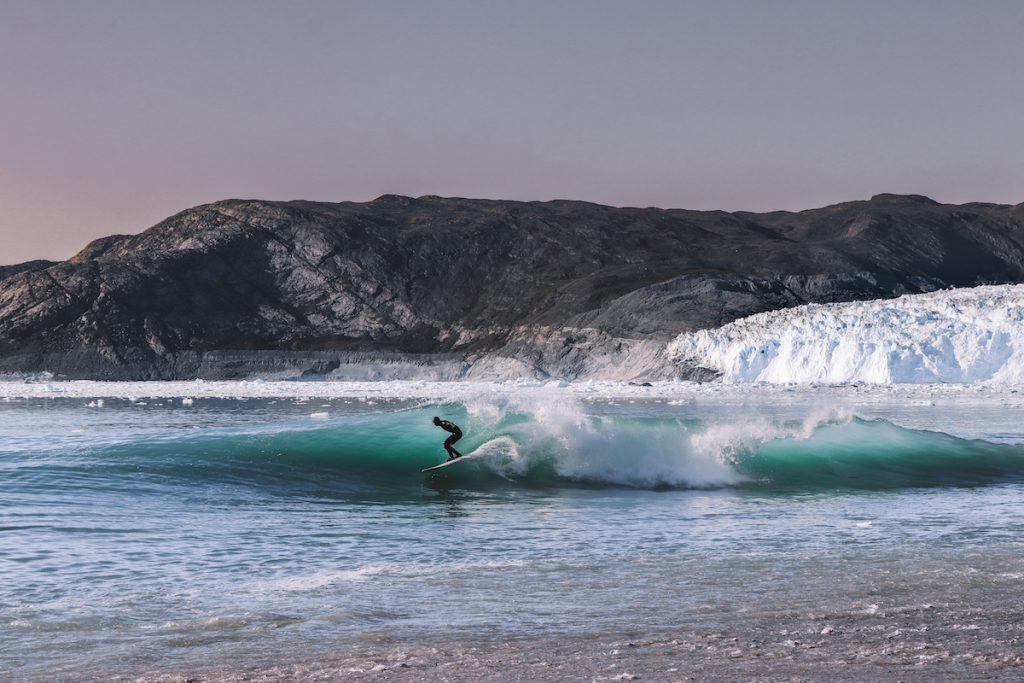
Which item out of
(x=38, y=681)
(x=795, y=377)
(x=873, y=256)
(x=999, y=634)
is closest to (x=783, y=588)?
(x=999, y=634)

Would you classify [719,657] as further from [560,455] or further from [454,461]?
[560,455]

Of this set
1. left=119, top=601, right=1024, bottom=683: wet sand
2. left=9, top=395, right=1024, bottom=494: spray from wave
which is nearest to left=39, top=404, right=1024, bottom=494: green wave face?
left=9, top=395, right=1024, bottom=494: spray from wave

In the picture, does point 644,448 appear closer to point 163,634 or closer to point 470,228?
point 163,634

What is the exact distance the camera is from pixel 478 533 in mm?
11797

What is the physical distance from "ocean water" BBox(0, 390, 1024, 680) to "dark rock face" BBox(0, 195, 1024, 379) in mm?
74367

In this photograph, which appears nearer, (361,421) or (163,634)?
(163,634)

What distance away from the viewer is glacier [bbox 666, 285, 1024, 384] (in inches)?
2163

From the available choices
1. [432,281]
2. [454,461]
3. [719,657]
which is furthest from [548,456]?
[432,281]

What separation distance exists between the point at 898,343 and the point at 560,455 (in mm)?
43472

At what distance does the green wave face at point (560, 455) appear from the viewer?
1720 cm

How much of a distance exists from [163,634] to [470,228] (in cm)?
15519

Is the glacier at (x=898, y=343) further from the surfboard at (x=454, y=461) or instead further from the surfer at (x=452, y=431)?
the surfer at (x=452, y=431)

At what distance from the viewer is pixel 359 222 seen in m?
160

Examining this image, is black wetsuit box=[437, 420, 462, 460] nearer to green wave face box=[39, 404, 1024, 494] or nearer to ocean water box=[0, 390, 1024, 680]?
green wave face box=[39, 404, 1024, 494]
